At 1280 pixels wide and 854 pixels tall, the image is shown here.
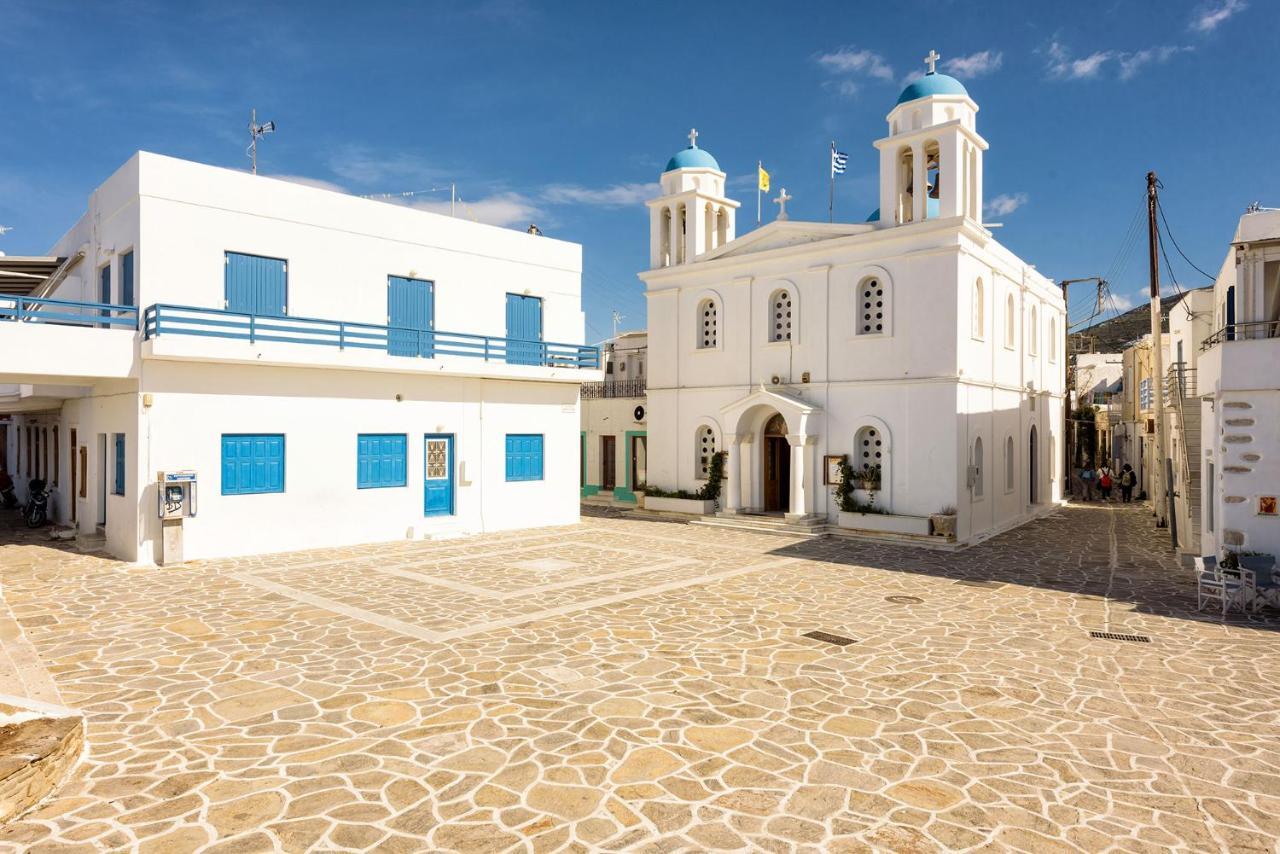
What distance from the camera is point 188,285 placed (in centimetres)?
1477

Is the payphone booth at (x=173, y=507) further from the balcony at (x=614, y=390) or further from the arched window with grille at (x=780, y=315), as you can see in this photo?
the balcony at (x=614, y=390)

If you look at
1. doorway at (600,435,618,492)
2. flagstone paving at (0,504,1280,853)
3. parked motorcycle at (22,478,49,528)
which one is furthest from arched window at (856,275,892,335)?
parked motorcycle at (22,478,49,528)

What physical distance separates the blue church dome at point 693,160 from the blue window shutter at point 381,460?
12986 mm

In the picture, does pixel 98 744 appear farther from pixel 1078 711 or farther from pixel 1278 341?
pixel 1278 341

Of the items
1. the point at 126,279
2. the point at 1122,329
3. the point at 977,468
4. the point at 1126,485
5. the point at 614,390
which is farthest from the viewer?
the point at 1122,329

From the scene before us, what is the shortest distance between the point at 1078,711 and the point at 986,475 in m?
14.0

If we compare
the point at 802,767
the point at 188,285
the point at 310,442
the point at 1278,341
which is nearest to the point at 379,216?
the point at 188,285

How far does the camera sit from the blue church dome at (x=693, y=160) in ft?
80.6

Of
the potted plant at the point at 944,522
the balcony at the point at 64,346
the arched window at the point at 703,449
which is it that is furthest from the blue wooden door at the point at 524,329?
the potted plant at the point at 944,522

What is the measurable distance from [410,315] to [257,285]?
3.38 meters

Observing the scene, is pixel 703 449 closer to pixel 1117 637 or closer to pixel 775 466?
pixel 775 466

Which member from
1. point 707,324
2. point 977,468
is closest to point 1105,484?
point 977,468

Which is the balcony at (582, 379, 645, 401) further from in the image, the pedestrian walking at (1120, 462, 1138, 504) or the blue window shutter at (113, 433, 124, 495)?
the pedestrian walking at (1120, 462, 1138, 504)

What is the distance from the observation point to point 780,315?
21562 millimetres
